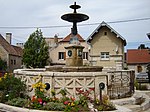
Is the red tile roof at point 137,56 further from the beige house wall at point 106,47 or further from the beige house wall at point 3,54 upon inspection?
the beige house wall at point 3,54

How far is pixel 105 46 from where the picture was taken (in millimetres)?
34625

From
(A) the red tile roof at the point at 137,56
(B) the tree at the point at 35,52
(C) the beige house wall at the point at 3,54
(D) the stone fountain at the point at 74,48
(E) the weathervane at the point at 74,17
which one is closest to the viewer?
(D) the stone fountain at the point at 74,48

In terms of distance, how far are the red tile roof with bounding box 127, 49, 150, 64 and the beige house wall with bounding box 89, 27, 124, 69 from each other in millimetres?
14360

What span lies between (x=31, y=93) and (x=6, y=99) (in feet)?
3.64

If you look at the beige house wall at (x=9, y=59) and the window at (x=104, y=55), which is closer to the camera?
the window at (x=104, y=55)

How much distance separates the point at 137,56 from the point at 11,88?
137ft

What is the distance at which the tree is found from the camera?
41.0 metres

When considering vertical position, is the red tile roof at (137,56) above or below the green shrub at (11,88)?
above

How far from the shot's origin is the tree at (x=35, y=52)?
135 feet

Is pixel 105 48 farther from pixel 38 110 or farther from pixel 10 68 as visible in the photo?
pixel 38 110

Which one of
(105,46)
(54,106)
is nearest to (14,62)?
(105,46)

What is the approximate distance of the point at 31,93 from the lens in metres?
10.4

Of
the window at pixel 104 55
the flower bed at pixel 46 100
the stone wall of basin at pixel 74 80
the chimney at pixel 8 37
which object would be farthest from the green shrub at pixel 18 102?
the chimney at pixel 8 37

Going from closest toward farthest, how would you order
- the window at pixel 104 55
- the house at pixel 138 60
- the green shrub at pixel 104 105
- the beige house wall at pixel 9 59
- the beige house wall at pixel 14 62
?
the green shrub at pixel 104 105 → the window at pixel 104 55 → the beige house wall at pixel 9 59 → the beige house wall at pixel 14 62 → the house at pixel 138 60
